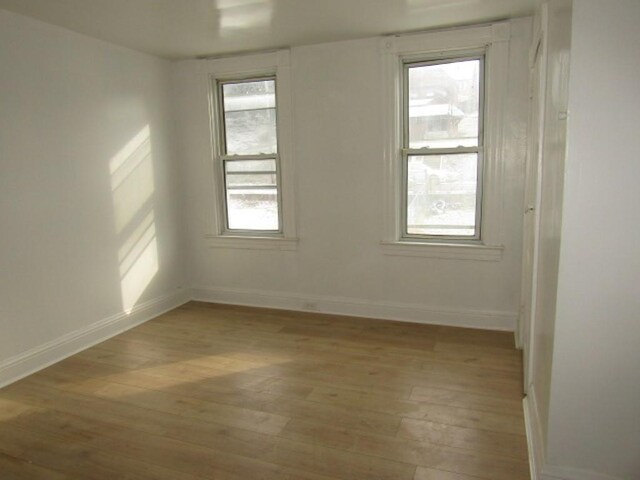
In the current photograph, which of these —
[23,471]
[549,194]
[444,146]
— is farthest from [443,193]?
[23,471]

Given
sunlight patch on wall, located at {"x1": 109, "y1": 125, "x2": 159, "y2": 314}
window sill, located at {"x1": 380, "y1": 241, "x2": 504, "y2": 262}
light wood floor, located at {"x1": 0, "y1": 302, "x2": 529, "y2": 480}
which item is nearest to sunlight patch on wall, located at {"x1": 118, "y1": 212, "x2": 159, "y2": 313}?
sunlight patch on wall, located at {"x1": 109, "y1": 125, "x2": 159, "y2": 314}

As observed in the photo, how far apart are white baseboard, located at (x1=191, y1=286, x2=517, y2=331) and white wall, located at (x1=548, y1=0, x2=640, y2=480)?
6.46 ft

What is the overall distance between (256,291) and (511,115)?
280 centimetres

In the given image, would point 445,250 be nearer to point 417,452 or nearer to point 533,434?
point 533,434

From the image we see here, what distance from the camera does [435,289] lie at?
3881mm

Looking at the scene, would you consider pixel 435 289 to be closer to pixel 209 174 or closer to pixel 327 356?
pixel 327 356

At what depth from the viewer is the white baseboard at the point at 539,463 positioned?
1.78 m

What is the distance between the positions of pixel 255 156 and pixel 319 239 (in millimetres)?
1039

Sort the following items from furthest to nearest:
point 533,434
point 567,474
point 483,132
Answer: point 483,132
point 533,434
point 567,474

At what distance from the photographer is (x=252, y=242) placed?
175 inches

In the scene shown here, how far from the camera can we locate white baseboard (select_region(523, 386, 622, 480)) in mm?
1778

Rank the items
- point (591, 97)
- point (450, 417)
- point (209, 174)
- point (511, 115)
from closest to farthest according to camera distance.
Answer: point (591, 97), point (450, 417), point (511, 115), point (209, 174)

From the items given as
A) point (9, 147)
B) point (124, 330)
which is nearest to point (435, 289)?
point (124, 330)

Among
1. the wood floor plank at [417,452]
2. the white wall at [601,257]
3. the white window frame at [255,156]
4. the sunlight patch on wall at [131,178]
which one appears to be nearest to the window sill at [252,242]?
the white window frame at [255,156]
